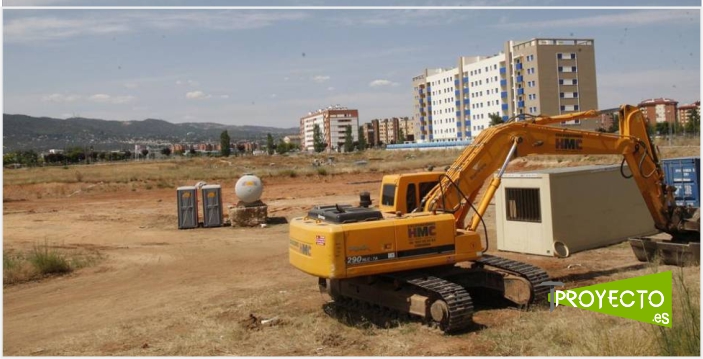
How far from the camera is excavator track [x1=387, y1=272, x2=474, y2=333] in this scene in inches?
384

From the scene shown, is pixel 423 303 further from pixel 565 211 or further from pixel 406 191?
pixel 565 211

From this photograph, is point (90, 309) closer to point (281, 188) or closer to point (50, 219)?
point (50, 219)

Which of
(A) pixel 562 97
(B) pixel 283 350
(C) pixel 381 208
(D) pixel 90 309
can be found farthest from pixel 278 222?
(A) pixel 562 97

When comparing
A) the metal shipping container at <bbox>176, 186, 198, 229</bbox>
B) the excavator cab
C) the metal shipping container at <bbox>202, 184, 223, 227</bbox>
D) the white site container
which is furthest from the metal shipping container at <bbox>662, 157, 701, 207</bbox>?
the metal shipping container at <bbox>176, 186, 198, 229</bbox>

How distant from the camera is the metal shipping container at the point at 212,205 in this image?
1042 inches

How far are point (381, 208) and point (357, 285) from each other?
4.66ft

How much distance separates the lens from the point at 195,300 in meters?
13.6

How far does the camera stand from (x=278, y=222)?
27.0m

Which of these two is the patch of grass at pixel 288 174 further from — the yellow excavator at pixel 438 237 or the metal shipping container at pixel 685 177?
the yellow excavator at pixel 438 237

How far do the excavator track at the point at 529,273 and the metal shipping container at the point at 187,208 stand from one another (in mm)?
16787

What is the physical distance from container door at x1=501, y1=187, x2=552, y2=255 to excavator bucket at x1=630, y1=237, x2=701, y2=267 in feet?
7.92

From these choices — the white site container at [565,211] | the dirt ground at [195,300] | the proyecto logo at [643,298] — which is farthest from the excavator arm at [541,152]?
the proyecto logo at [643,298]

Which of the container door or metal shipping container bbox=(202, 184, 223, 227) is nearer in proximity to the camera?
the container door

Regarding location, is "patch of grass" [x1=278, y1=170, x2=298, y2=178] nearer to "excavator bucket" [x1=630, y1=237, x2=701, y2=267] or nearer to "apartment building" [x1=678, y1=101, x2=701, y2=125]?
"apartment building" [x1=678, y1=101, x2=701, y2=125]
